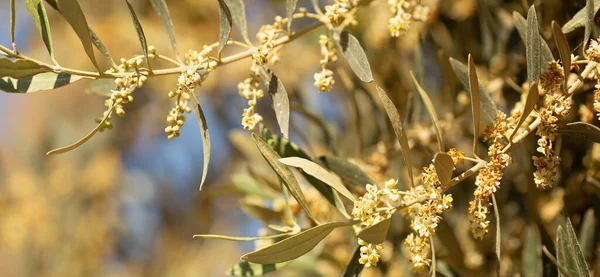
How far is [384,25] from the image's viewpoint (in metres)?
0.99

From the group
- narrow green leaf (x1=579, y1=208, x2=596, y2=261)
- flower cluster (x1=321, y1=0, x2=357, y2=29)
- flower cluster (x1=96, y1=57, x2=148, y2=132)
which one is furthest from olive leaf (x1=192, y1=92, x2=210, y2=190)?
narrow green leaf (x1=579, y1=208, x2=596, y2=261)

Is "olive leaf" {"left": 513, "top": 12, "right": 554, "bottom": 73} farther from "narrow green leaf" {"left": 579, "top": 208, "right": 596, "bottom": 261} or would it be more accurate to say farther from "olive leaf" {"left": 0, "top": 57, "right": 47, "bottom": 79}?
"olive leaf" {"left": 0, "top": 57, "right": 47, "bottom": 79}

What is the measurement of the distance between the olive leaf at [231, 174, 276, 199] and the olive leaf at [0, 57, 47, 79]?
36 centimetres

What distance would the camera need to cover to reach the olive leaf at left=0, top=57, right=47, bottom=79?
475 mm

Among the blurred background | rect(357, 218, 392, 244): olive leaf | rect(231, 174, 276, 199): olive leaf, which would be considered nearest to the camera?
rect(357, 218, 392, 244): olive leaf

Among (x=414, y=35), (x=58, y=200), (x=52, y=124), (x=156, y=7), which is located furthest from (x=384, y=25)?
(x=52, y=124)

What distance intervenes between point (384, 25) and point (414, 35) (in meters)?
0.07

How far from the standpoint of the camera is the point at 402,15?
59cm

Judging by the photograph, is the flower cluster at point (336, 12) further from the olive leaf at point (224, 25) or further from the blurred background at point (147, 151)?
the blurred background at point (147, 151)

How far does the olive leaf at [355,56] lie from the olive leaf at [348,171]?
112 mm

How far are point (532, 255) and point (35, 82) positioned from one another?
54 centimetres

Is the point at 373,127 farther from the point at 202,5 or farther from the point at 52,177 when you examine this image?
the point at 52,177

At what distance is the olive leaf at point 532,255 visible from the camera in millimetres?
635

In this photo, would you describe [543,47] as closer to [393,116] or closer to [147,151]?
[393,116]
